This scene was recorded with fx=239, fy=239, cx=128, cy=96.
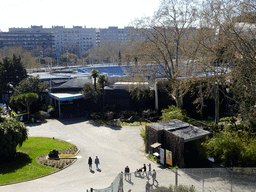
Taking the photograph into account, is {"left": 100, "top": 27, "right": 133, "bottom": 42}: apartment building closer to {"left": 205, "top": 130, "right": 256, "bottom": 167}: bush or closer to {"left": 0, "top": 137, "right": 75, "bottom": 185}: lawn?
{"left": 0, "top": 137, "right": 75, "bottom": 185}: lawn

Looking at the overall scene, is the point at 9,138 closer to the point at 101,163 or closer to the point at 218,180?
the point at 101,163

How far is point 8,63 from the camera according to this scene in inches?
1556

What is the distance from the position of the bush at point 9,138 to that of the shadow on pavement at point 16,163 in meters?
0.48

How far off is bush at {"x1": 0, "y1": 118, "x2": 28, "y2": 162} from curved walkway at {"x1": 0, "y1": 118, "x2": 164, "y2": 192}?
3.87 metres

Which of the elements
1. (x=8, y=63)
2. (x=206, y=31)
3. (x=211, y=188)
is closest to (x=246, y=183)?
(x=211, y=188)

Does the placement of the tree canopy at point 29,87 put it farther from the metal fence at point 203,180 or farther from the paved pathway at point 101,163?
the metal fence at point 203,180

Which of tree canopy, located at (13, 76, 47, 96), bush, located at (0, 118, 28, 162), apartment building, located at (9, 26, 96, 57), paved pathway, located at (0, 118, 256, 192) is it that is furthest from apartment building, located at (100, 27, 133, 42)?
bush, located at (0, 118, 28, 162)

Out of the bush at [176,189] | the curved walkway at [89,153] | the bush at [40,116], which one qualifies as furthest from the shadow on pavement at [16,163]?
the bush at [176,189]

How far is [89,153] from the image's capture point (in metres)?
20.5

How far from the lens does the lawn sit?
54.3 feet

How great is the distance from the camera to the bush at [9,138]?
18312 mm

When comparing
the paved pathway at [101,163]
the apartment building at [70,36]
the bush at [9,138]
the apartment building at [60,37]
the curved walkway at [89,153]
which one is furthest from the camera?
the apartment building at [70,36]

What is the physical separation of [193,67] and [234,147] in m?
9.74

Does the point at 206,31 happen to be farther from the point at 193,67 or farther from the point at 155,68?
the point at 155,68
